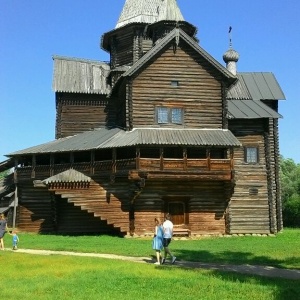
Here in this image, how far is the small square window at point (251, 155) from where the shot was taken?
2997cm

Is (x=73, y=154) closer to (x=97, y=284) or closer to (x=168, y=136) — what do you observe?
(x=168, y=136)

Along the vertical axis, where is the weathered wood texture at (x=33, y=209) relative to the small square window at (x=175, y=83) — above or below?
below

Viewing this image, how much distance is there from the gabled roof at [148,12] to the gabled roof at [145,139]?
1030cm

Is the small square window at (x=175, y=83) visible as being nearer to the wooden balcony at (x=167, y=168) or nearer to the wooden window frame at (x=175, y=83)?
the wooden window frame at (x=175, y=83)

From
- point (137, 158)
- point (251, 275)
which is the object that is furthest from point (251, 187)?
point (251, 275)

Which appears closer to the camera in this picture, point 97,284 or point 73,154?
point 97,284

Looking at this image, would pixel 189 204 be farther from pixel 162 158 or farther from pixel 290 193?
pixel 290 193

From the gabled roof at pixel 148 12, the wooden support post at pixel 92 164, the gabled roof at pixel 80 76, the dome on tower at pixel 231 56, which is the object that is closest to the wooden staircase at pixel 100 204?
the wooden support post at pixel 92 164

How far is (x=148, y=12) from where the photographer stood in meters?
35.5

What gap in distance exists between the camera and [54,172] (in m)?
27.8

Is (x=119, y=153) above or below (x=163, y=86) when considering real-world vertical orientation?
below

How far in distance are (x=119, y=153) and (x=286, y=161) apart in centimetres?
4883

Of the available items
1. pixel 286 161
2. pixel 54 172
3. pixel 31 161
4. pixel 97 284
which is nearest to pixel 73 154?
pixel 54 172

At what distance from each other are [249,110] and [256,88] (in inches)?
170
